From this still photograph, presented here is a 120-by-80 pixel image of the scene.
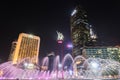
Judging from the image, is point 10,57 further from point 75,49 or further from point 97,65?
point 97,65

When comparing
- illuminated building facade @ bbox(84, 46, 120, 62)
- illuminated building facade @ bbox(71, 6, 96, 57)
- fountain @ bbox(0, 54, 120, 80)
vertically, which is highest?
illuminated building facade @ bbox(71, 6, 96, 57)

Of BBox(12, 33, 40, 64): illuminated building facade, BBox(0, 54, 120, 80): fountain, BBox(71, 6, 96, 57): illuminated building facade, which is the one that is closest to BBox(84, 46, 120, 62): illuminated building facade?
BBox(0, 54, 120, 80): fountain

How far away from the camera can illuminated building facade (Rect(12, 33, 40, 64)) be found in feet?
409

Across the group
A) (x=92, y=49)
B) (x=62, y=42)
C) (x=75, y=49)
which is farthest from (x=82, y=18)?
(x=62, y=42)

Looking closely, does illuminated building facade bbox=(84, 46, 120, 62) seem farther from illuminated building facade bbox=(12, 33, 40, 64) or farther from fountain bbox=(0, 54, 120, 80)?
illuminated building facade bbox=(12, 33, 40, 64)

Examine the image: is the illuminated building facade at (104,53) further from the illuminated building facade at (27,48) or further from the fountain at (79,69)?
the illuminated building facade at (27,48)

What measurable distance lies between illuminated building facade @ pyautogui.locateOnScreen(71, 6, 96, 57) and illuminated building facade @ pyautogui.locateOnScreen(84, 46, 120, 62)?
32190 mm

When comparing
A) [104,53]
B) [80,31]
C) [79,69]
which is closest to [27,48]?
[79,69]

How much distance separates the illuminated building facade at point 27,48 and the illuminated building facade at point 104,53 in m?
48.9

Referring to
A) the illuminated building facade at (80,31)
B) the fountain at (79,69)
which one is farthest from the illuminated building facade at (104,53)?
the illuminated building facade at (80,31)

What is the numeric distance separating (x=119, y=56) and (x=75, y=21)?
256ft

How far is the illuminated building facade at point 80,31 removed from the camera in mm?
163575

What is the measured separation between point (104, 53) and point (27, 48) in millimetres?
68019

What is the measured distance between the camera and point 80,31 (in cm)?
17100
